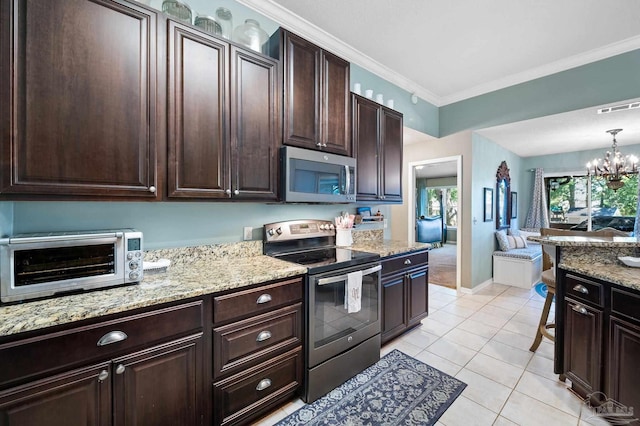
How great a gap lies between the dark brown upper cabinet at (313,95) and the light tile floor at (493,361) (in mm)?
1978

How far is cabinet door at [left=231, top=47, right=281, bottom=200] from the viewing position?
5.89 feet

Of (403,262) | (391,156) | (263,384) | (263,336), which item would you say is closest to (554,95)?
(391,156)

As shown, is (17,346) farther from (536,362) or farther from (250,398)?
(536,362)

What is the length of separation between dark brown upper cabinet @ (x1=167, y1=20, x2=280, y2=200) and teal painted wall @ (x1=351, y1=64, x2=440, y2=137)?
56.9 inches

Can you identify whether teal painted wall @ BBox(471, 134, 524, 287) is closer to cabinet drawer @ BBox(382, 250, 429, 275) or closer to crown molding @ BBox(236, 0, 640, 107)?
crown molding @ BBox(236, 0, 640, 107)

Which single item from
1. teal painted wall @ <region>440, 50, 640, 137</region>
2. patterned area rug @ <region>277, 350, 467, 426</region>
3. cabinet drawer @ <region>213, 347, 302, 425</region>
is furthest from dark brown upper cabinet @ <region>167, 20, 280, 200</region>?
teal painted wall @ <region>440, 50, 640, 137</region>

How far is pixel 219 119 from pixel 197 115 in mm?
134

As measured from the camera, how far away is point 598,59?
9.60 ft

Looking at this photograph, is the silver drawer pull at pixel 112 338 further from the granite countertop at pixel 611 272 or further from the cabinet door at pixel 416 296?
the granite countertop at pixel 611 272

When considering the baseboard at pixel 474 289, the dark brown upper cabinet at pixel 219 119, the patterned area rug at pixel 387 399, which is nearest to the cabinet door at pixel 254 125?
the dark brown upper cabinet at pixel 219 119

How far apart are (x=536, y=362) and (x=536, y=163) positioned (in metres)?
5.55

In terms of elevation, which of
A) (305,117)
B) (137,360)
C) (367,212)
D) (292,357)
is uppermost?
(305,117)

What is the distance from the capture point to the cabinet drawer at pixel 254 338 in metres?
1.46

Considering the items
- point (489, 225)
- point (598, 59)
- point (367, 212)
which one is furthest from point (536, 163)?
point (367, 212)
